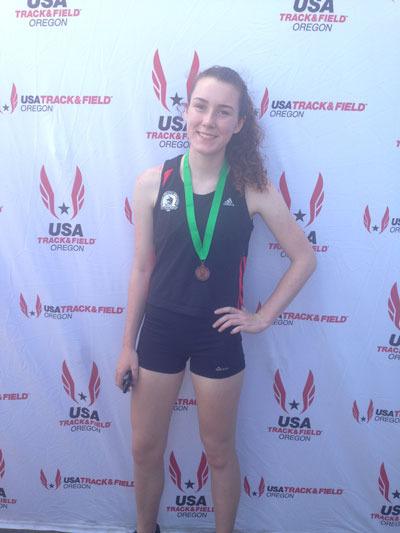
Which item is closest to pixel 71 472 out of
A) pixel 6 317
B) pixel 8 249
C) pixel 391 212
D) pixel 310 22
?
pixel 6 317

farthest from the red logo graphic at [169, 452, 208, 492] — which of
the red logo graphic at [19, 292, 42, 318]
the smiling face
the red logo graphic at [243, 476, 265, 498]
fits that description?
the smiling face

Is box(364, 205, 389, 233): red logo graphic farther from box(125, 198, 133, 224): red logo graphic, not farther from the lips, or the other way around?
box(125, 198, 133, 224): red logo graphic

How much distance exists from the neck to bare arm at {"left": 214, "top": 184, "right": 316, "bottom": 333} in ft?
0.53

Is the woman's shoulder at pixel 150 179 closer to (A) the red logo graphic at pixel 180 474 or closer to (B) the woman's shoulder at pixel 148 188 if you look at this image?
(B) the woman's shoulder at pixel 148 188

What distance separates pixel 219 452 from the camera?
1.89 m

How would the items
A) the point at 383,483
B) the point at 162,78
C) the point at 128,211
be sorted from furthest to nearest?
the point at 383,483
the point at 128,211
the point at 162,78

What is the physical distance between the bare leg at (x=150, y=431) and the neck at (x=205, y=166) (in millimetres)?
845

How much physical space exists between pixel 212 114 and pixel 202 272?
0.60m

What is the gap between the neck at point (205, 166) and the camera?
171 cm

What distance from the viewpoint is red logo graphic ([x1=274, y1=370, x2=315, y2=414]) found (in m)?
2.21

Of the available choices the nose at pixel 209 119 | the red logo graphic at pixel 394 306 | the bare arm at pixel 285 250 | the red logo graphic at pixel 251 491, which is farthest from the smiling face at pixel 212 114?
the red logo graphic at pixel 251 491

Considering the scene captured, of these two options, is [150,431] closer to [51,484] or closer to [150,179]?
[51,484]

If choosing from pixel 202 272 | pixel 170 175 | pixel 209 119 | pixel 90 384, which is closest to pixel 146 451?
pixel 90 384

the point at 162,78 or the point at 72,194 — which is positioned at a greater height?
the point at 162,78
